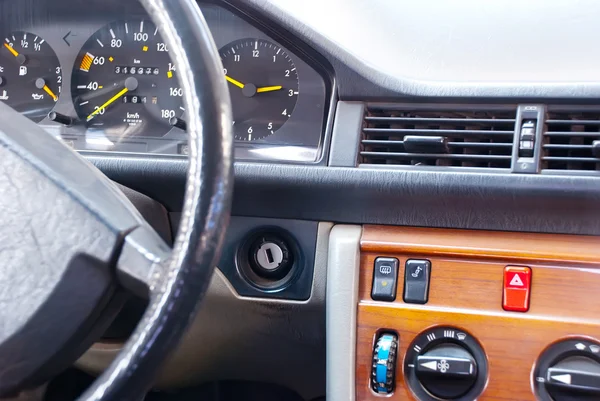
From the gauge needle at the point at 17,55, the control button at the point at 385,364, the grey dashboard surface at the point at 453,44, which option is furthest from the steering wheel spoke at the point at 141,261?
the gauge needle at the point at 17,55

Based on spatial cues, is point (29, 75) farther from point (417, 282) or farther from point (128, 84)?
point (417, 282)

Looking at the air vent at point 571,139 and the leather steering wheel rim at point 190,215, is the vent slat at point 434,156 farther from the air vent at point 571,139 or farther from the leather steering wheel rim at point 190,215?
the leather steering wheel rim at point 190,215

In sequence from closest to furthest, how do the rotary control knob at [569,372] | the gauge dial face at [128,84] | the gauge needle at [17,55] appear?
1. the rotary control knob at [569,372]
2. the gauge dial face at [128,84]
3. the gauge needle at [17,55]

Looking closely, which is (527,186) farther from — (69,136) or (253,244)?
(69,136)

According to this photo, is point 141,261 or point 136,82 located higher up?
point 136,82

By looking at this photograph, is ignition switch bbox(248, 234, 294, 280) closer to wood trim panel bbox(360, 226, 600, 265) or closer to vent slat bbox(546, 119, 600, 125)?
wood trim panel bbox(360, 226, 600, 265)

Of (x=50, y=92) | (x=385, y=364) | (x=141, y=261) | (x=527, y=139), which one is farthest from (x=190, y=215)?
(x=50, y=92)

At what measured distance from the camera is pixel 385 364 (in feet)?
3.29

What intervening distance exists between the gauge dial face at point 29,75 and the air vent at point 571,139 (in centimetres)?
87

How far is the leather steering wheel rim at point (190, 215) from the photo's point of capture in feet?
1.98

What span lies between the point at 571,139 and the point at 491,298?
0.25 meters

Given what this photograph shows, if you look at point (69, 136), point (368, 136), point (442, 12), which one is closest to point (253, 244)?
point (368, 136)

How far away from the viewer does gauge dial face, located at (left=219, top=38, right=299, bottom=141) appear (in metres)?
1.23

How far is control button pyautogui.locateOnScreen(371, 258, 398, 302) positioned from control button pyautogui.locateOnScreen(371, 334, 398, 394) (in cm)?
6
